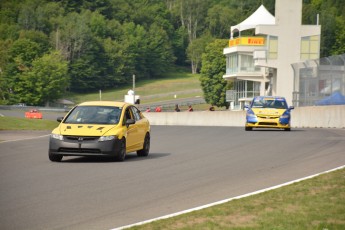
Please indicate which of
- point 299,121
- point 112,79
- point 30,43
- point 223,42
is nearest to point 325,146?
point 299,121

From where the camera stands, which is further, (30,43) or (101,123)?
(30,43)

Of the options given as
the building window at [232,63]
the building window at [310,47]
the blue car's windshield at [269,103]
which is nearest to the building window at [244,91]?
the building window at [232,63]

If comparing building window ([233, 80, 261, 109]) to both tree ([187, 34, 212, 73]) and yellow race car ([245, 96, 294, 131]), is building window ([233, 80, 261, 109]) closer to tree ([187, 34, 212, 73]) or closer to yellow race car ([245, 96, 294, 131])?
yellow race car ([245, 96, 294, 131])

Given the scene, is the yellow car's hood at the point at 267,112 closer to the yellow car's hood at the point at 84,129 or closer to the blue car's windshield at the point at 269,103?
the blue car's windshield at the point at 269,103

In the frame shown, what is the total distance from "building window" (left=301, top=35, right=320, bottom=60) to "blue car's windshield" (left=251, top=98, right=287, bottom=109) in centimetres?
4817

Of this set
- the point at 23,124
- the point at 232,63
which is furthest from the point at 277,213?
the point at 232,63

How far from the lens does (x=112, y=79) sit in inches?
6649

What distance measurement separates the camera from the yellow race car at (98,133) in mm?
19984

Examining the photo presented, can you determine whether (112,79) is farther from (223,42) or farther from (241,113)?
(241,113)

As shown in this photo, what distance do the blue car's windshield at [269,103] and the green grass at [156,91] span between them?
354ft

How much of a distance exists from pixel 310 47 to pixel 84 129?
69776 millimetres

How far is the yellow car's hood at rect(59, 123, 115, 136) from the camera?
793 inches

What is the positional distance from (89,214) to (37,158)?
10.0 m

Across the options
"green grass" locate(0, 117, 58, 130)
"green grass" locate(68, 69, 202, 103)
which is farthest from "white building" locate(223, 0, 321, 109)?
"green grass" locate(68, 69, 202, 103)
